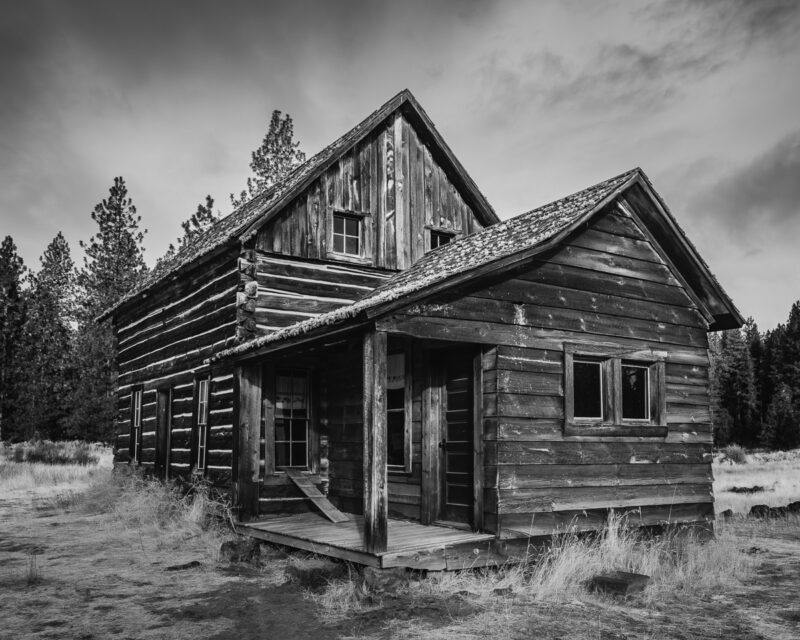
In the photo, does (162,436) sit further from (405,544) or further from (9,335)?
(9,335)

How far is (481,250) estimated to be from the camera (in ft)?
32.4

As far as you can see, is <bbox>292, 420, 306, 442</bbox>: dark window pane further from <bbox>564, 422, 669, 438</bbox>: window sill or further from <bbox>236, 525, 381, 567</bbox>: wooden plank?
<bbox>564, 422, 669, 438</bbox>: window sill

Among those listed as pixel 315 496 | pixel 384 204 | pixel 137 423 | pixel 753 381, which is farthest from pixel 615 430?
pixel 753 381

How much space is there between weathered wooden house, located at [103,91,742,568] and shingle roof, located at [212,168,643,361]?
1.8 inches

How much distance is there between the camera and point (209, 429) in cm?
1323

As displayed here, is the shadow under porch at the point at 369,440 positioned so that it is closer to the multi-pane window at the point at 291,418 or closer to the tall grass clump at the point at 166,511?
the multi-pane window at the point at 291,418

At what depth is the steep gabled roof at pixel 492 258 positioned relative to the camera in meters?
8.20

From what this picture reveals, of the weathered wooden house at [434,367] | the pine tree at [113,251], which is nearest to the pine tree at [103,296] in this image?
the pine tree at [113,251]

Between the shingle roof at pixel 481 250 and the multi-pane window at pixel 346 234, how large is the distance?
2.57 meters

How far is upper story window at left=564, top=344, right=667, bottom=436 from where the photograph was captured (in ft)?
31.6

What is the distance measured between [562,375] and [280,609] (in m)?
4.59

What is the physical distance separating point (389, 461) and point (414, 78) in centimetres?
866

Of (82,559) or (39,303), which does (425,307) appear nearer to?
(82,559)

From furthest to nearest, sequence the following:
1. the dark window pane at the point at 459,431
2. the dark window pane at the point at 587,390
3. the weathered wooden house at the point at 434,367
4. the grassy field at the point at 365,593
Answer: the dark window pane at the point at 587,390, the dark window pane at the point at 459,431, the weathered wooden house at the point at 434,367, the grassy field at the point at 365,593
